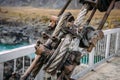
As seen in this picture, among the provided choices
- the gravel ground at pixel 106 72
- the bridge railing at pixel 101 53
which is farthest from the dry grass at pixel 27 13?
the gravel ground at pixel 106 72

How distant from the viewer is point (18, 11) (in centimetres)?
683

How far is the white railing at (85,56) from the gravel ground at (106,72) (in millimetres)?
96

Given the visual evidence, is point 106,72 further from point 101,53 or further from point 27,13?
point 27,13

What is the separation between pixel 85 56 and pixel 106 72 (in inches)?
23.9

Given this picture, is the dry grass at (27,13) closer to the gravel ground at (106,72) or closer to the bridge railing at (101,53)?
the bridge railing at (101,53)

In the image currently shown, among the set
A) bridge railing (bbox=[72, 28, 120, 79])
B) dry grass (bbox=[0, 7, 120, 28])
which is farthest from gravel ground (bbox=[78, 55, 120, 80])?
dry grass (bbox=[0, 7, 120, 28])

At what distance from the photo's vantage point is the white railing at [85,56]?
1.87 meters

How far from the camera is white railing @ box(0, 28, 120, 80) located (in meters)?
1.87

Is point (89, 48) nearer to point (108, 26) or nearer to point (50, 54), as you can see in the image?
point (50, 54)

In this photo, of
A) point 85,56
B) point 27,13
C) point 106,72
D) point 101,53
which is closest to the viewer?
point 85,56

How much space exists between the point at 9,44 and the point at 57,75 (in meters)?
5.91

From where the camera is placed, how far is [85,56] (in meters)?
3.72

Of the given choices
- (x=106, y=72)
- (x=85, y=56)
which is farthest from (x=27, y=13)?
(x=106, y=72)

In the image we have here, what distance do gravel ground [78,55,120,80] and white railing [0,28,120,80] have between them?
0.32 feet
